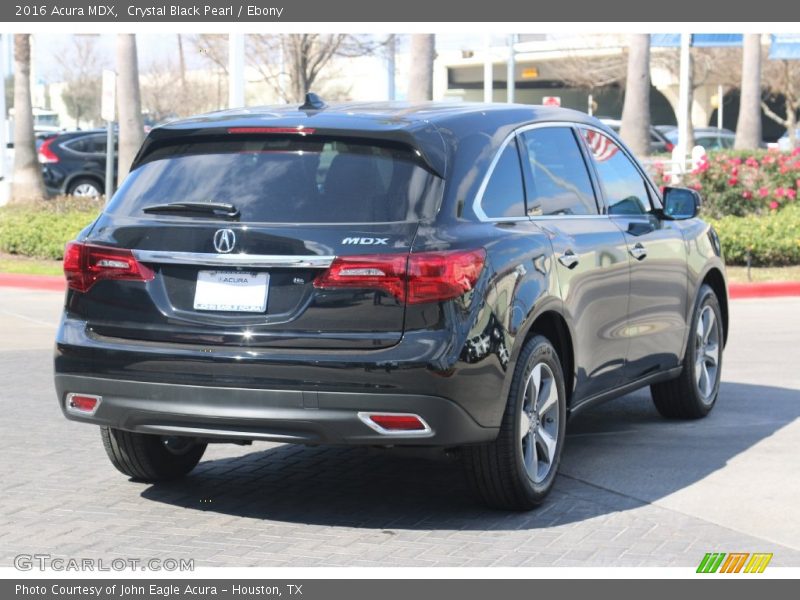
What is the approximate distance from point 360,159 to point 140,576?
78.0 inches

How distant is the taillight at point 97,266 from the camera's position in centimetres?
614

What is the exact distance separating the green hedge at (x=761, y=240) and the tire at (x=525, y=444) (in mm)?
11593


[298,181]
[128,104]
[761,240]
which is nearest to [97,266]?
[298,181]

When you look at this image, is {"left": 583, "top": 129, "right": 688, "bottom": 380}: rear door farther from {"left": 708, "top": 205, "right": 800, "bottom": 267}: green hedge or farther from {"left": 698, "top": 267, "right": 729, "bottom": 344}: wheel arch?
{"left": 708, "top": 205, "right": 800, "bottom": 267}: green hedge

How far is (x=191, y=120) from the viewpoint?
6641 mm

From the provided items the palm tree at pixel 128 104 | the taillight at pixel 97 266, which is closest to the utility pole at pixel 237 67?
the palm tree at pixel 128 104

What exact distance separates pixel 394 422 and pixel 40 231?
15.5 metres

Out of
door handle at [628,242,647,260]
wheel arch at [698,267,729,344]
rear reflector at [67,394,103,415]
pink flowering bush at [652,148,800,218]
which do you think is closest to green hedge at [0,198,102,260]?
pink flowering bush at [652,148,800,218]

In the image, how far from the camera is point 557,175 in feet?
23.7

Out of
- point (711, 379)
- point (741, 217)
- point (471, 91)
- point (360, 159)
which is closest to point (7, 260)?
point (741, 217)

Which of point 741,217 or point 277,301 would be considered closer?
point 277,301

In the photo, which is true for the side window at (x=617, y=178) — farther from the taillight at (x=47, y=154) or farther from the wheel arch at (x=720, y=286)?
the taillight at (x=47, y=154)

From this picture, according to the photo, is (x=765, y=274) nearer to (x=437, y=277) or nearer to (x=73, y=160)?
(x=437, y=277)
